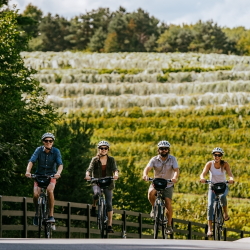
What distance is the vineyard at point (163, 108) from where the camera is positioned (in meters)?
69.8

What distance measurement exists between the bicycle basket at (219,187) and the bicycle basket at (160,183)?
1.73 m

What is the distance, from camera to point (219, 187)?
607 inches

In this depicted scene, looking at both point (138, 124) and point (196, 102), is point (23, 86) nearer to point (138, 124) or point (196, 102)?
point (138, 124)

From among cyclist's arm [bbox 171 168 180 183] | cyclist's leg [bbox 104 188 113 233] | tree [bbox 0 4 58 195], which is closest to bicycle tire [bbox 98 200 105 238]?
cyclist's leg [bbox 104 188 113 233]

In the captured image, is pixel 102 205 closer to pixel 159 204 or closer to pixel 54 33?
pixel 159 204

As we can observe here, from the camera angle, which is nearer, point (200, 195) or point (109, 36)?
point (200, 195)

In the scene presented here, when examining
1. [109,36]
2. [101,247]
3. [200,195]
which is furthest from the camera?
→ [109,36]

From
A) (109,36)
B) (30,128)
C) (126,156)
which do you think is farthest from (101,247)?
(109,36)

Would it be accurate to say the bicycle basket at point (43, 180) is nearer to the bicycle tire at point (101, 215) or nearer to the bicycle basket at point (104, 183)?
the bicycle basket at point (104, 183)

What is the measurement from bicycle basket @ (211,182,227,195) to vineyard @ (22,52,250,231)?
4039cm

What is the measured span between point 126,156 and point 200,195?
1277 cm

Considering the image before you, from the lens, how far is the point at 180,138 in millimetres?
87812

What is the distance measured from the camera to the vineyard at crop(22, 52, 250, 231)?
6981 centimetres

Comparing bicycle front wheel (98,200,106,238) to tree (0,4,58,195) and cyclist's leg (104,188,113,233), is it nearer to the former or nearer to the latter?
cyclist's leg (104,188,113,233)
